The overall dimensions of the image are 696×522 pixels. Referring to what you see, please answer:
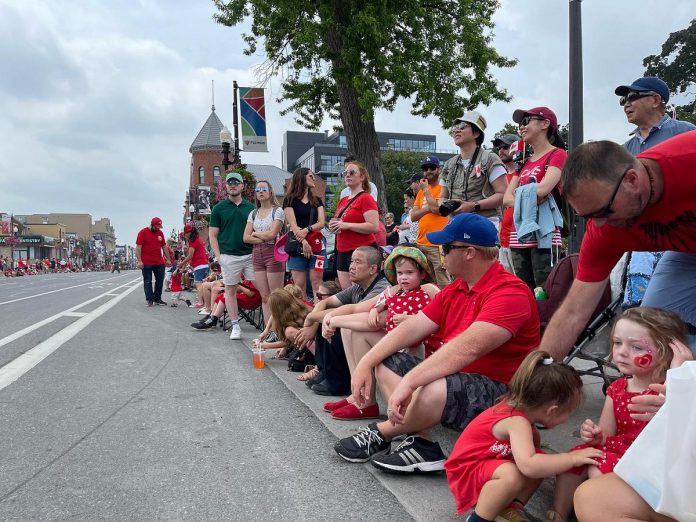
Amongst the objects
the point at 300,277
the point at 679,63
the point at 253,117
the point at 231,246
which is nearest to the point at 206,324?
the point at 231,246

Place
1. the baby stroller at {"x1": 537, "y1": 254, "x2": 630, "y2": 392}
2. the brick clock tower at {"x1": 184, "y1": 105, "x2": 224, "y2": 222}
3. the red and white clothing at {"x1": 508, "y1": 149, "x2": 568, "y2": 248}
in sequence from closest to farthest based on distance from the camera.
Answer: the baby stroller at {"x1": 537, "y1": 254, "x2": 630, "y2": 392}
the red and white clothing at {"x1": 508, "y1": 149, "x2": 568, "y2": 248}
the brick clock tower at {"x1": 184, "y1": 105, "x2": 224, "y2": 222}

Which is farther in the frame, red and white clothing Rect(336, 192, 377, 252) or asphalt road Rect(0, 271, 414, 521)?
red and white clothing Rect(336, 192, 377, 252)

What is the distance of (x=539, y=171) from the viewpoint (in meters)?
4.61

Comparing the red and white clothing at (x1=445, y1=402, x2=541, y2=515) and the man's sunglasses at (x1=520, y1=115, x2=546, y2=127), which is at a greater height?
the man's sunglasses at (x1=520, y1=115, x2=546, y2=127)

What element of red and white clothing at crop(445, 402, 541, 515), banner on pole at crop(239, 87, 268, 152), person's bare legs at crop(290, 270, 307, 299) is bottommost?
red and white clothing at crop(445, 402, 541, 515)

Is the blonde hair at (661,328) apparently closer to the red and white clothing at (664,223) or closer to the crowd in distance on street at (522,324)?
the crowd in distance on street at (522,324)

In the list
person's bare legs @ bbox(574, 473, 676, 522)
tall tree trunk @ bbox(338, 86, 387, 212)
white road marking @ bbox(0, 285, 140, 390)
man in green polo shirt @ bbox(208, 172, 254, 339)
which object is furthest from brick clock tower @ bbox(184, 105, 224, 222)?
person's bare legs @ bbox(574, 473, 676, 522)

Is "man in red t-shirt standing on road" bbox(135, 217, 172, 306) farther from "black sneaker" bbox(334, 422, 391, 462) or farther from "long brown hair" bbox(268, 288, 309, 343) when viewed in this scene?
"black sneaker" bbox(334, 422, 391, 462)

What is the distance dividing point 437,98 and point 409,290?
10930 mm

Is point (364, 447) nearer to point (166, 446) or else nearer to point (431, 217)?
point (166, 446)

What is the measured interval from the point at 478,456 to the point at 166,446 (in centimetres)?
195

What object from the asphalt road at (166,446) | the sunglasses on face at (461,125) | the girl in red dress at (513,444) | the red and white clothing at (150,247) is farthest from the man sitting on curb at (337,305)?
the red and white clothing at (150,247)

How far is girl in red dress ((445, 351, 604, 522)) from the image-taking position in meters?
2.16

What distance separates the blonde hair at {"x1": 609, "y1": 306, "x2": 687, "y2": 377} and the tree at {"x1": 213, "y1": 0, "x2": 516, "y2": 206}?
8.93 metres
